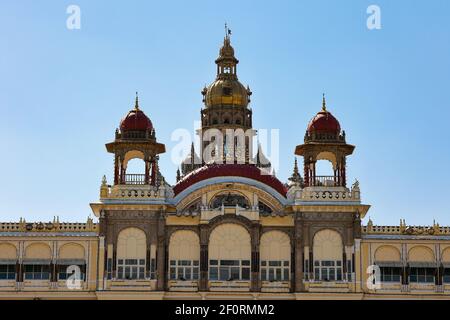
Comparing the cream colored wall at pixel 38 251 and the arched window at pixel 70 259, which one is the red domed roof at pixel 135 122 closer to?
the arched window at pixel 70 259

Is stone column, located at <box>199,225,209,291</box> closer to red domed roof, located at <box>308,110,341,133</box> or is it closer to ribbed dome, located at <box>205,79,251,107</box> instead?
red domed roof, located at <box>308,110,341,133</box>

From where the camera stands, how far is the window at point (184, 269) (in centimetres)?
5938

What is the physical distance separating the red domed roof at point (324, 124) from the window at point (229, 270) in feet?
33.4

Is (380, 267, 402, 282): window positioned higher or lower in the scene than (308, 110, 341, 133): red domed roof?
lower

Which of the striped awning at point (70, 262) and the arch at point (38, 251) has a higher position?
the arch at point (38, 251)

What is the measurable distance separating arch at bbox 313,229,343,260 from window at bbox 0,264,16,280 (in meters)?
19.7

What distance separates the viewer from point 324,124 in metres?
61.9

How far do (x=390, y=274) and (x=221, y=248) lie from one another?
1121 centimetres

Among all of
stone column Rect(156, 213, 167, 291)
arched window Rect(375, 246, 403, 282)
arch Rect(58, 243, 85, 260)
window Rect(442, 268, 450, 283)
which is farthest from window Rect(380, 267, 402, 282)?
arch Rect(58, 243, 85, 260)

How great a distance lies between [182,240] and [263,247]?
531 centimetres

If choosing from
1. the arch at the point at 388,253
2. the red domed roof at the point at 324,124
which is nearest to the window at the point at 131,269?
the red domed roof at the point at 324,124

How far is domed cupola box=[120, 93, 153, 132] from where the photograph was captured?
2424 inches
